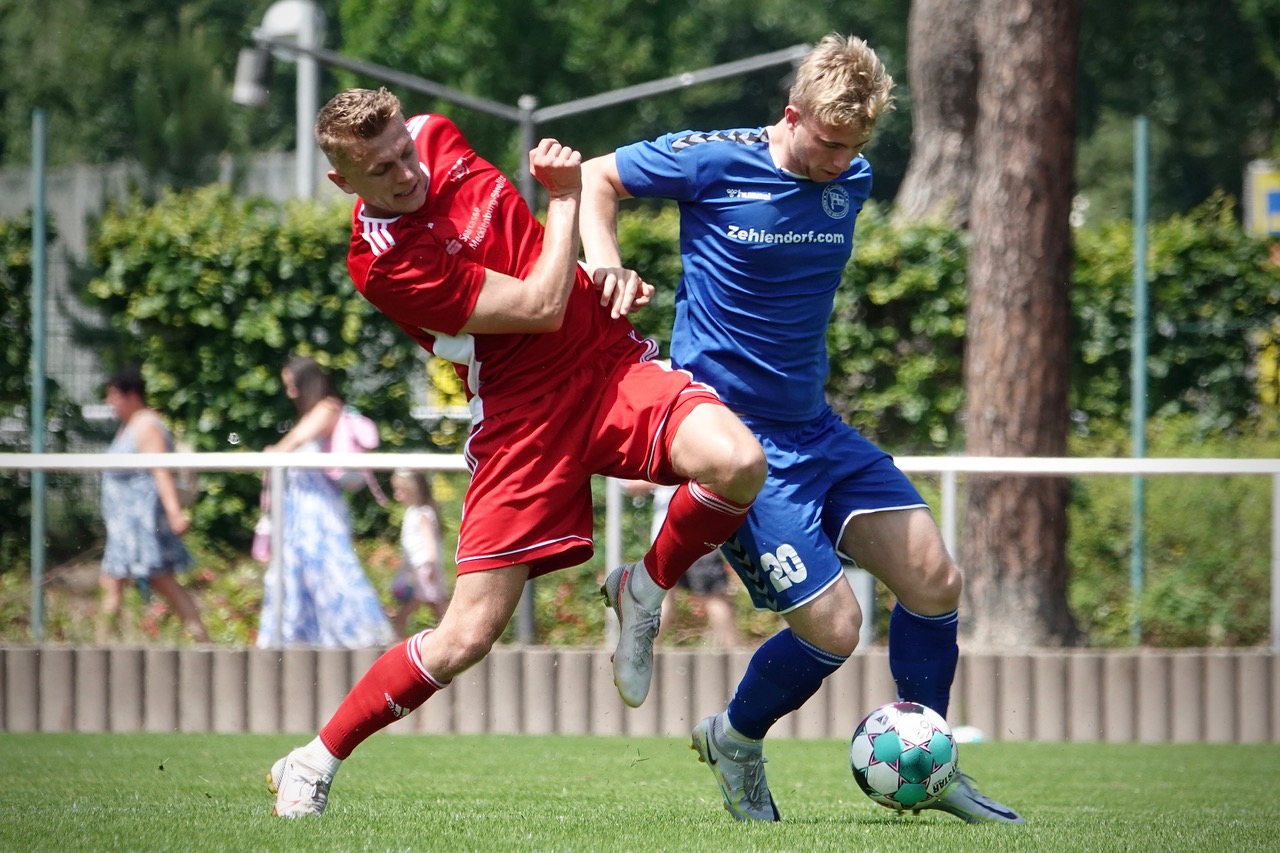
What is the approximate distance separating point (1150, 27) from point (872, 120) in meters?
33.1

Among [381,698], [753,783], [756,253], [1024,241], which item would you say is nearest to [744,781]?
[753,783]

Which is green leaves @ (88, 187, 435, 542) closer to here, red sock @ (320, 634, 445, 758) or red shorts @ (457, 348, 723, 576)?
red sock @ (320, 634, 445, 758)

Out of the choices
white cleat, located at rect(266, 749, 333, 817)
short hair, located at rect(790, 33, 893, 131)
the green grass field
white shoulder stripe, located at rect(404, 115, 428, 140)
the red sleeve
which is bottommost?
the green grass field

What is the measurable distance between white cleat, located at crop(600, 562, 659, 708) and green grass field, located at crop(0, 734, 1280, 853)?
1.29 feet

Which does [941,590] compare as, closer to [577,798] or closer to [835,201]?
[835,201]

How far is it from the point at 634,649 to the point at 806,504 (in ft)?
2.33

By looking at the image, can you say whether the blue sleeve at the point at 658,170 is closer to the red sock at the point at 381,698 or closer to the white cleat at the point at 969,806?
the red sock at the point at 381,698

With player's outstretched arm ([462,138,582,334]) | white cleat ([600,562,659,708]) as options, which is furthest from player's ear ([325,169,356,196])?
white cleat ([600,562,659,708])

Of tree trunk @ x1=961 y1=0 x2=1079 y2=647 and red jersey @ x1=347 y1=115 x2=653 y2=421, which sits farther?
tree trunk @ x1=961 y1=0 x2=1079 y2=647

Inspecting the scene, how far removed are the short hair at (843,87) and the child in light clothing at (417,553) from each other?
424 centimetres

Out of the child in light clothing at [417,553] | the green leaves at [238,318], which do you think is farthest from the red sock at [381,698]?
the green leaves at [238,318]

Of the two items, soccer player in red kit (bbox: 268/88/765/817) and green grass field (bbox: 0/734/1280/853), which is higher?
soccer player in red kit (bbox: 268/88/765/817)

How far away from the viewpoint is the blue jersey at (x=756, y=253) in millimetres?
5141

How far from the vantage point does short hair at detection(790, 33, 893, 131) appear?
486 centimetres
